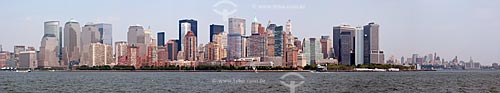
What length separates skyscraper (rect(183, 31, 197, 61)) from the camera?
88.6 metres

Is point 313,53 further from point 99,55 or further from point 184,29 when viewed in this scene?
point 99,55

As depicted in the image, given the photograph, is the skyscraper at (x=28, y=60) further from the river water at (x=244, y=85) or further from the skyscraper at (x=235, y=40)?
the river water at (x=244, y=85)

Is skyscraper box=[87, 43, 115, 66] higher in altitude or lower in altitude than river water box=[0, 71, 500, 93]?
higher

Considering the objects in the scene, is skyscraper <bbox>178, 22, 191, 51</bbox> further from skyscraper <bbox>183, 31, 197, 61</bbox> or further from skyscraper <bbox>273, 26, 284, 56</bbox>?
skyscraper <bbox>273, 26, 284, 56</bbox>

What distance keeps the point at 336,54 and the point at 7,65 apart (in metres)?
63.6

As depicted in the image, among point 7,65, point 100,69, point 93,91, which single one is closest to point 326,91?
point 93,91

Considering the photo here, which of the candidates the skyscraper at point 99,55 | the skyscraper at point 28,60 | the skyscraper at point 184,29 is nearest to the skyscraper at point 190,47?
the skyscraper at point 184,29

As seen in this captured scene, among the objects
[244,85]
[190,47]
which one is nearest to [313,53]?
[190,47]

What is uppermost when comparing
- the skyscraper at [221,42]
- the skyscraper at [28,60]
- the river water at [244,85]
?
the skyscraper at [221,42]

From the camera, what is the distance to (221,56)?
Answer: 312 feet

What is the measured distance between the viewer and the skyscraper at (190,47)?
8856 cm

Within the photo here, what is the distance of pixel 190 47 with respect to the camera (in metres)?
102

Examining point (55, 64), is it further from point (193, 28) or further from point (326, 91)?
point (326, 91)

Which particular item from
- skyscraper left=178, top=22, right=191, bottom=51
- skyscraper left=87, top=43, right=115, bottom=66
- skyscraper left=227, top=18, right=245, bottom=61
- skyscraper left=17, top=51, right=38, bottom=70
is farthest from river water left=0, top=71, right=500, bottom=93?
skyscraper left=87, top=43, right=115, bottom=66
